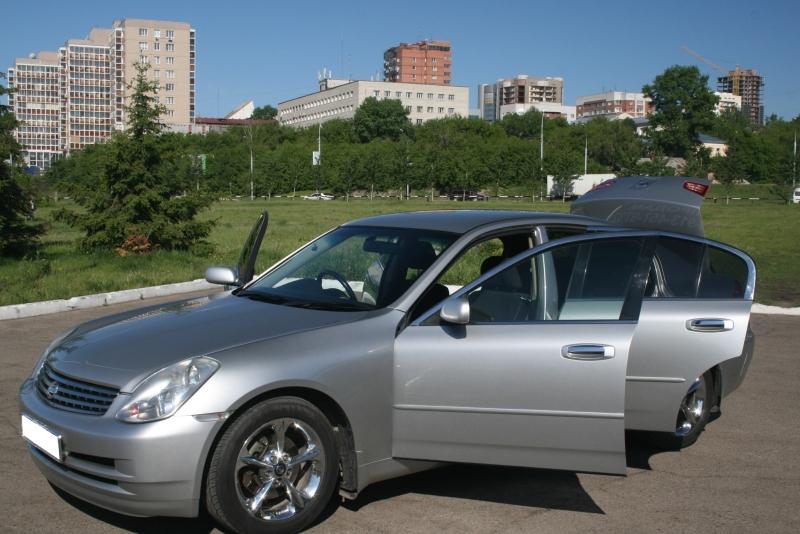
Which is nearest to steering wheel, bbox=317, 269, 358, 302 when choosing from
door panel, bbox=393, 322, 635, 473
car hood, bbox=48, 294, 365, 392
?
car hood, bbox=48, 294, 365, 392

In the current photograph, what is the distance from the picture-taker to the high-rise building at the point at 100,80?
154m

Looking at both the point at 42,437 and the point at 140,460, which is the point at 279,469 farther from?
the point at 42,437

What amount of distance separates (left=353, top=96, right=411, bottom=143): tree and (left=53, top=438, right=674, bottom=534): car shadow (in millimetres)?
139180

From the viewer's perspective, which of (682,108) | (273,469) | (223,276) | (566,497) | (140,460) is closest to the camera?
(140,460)

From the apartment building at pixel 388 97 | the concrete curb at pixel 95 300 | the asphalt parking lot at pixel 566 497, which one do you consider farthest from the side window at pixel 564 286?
the apartment building at pixel 388 97

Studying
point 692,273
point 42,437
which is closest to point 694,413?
point 692,273

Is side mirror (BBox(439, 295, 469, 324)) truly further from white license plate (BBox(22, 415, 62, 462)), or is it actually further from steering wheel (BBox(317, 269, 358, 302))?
white license plate (BBox(22, 415, 62, 462))

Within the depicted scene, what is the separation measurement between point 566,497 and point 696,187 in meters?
3.31

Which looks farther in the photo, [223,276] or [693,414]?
[693,414]

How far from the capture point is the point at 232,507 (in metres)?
4.01

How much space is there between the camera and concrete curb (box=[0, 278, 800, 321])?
1156 cm

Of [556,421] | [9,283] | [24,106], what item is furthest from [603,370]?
[24,106]

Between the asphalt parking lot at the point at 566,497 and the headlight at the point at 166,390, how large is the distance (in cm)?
80

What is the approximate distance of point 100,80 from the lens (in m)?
177
